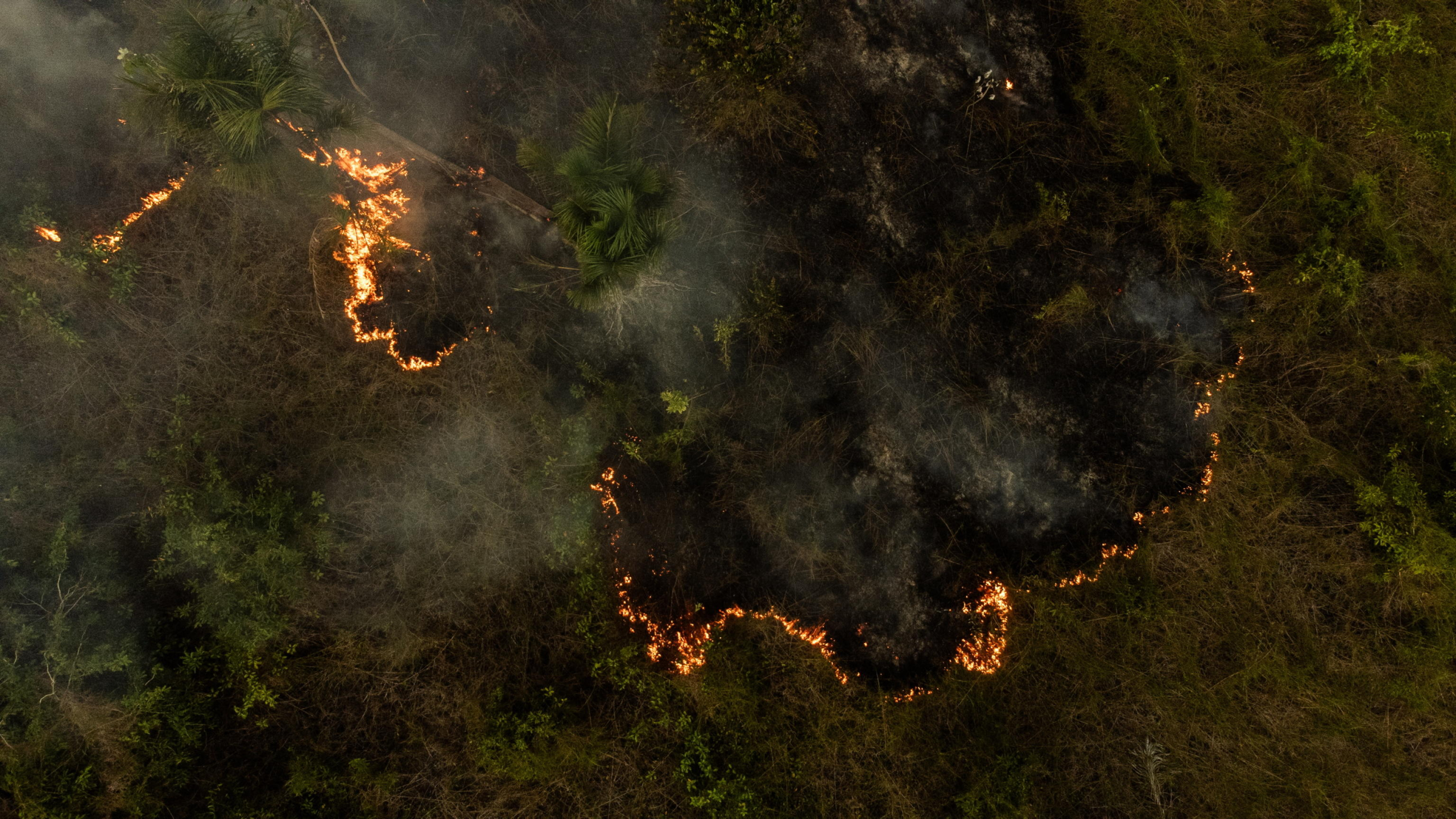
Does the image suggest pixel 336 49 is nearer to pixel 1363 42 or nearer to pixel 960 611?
pixel 960 611

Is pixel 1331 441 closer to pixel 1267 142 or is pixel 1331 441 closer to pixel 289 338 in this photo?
pixel 1267 142

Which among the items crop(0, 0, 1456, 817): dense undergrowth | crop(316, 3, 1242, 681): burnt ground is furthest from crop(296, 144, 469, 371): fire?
crop(316, 3, 1242, 681): burnt ground

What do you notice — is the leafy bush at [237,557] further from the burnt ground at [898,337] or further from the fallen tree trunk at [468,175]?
the fallen tree trunk at [468,175]

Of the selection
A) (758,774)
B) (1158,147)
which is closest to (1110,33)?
(1158,147)

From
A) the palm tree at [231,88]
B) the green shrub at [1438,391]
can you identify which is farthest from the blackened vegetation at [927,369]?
the palm tree at [231,88]

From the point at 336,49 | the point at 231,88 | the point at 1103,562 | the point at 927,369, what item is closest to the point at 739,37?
the point at 927,369

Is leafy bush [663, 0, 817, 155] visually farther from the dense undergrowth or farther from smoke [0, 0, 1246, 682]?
smoke [0, 0, 1246, 682]
